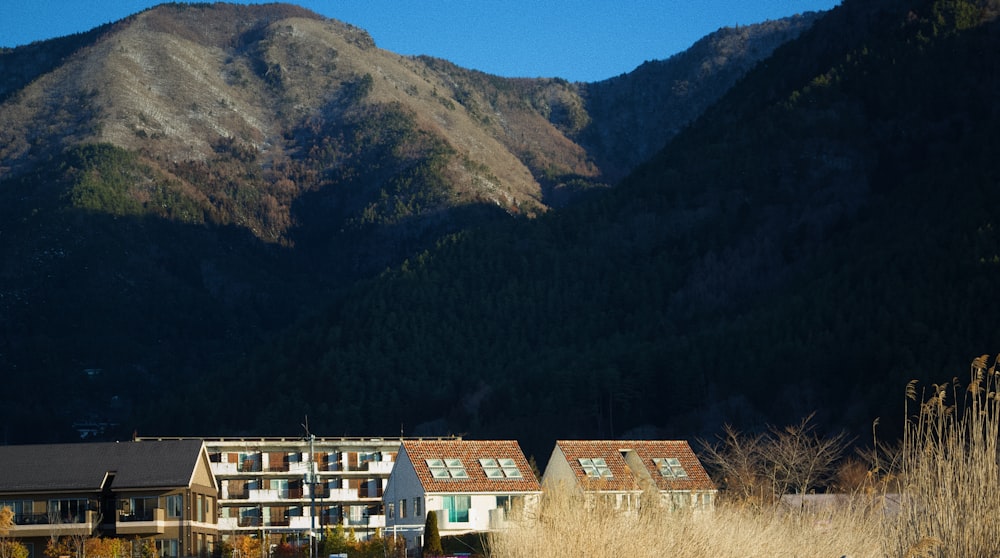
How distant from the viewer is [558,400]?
174 m

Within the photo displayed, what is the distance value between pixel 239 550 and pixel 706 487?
25.0 meters

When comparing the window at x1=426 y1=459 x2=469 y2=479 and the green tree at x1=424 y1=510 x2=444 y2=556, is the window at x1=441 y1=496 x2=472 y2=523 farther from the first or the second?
the green tree at x1=424 y1=510 x2=444 y2=556

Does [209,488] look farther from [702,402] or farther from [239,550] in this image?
[702,402]

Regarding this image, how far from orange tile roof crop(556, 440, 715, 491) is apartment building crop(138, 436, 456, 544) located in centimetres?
3230

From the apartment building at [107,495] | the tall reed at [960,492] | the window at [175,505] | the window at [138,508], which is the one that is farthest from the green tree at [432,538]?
the tall reed at [960,492]

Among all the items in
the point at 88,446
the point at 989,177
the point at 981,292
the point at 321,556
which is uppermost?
the point at 989,177

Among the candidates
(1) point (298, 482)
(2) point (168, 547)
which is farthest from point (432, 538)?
(1) point (298, 482)

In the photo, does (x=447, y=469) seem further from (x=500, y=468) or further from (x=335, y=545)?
(x=335, y=545)

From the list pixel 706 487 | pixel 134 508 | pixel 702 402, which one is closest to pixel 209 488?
pixel 134 508

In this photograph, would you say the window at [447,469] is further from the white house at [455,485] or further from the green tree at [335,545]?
the green tree at [335,545]

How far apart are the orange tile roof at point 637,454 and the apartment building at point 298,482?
106 ft

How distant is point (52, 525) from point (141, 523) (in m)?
4.83

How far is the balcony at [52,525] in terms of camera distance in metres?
81.6

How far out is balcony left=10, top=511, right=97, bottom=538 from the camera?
81.6 metres
